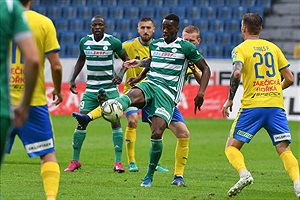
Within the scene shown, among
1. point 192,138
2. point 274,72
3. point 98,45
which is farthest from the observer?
point 192,138

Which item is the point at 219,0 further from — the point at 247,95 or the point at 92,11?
the point at 247,95

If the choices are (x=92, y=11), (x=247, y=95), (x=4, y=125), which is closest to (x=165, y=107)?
(x=247, y=95)

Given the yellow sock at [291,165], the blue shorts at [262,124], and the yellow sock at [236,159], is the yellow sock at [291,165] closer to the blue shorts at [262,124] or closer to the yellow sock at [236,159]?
the blue shorts at [262,124]

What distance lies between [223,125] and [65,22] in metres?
11.3

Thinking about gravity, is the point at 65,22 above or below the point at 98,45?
below

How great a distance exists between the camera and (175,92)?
896cm

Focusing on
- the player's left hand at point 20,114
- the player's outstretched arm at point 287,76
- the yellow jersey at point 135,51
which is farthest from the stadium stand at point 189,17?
the player's left hand at point 20,114

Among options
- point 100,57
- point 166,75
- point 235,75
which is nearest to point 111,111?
point 166,75

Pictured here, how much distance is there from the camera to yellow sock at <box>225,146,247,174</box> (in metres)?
8.12

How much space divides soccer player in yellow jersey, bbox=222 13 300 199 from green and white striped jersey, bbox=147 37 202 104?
86 centimetres

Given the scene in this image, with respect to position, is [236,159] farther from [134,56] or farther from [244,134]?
[134,56]

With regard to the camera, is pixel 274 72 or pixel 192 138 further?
pixel 192 138

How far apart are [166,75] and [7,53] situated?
433cm

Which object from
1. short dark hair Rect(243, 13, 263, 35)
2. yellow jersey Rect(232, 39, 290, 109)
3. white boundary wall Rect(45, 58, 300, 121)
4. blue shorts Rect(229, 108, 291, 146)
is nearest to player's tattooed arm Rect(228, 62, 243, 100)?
yellow jersey Rect(232, 39, 290, 109)
